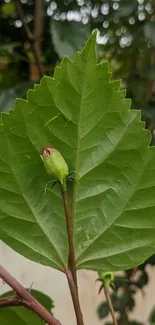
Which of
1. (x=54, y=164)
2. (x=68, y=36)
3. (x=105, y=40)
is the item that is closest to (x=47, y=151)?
(x=54, y=164)

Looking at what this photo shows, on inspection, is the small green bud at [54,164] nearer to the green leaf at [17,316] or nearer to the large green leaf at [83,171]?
the large green leaf at [83,171]

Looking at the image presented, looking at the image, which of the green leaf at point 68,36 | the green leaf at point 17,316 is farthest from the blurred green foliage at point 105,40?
the green leaf at point 17,316

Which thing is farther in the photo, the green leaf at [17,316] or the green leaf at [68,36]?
the green leaf at [68,36]

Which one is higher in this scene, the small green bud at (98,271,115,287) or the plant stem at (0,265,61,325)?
the plant stem at (0,265,61,325)

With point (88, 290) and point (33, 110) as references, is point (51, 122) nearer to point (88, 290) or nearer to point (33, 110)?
point (33, 110)

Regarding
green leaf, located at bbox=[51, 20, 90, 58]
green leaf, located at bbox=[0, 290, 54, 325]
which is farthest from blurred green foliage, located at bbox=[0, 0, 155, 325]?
green leaf, located at bbox=[0, 290, 54, 325]

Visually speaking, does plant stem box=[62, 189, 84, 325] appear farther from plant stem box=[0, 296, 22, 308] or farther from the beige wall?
the beige wall

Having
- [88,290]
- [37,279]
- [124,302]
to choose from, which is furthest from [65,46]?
[88,290]
